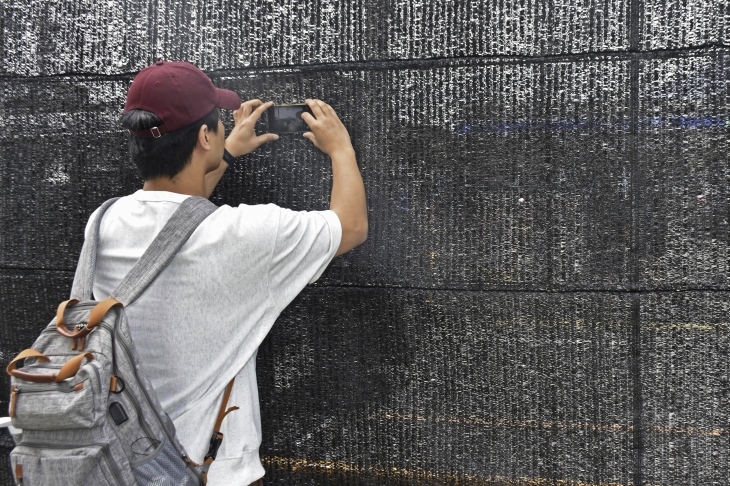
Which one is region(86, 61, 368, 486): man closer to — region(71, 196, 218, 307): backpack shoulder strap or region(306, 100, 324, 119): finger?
region(71, 196, 218, 307): backpack shoulder strap

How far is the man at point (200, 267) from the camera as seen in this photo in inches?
76.1

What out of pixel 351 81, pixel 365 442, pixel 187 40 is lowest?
pixel 365 442

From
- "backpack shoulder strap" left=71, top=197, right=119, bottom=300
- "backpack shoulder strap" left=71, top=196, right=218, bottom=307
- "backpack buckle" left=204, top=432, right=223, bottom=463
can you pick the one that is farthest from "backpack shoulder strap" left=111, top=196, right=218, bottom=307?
"backpack buckle" left=204, top=432, right=223, bottom=463

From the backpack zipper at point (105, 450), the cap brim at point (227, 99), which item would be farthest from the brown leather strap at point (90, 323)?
the cap brim at point (227, 99)

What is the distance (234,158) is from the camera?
2.63m

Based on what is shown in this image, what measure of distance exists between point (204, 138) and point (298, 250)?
0.49 meters

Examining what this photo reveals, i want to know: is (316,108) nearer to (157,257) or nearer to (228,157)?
(228,157)

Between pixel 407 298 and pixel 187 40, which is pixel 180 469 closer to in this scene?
pixel 407 298

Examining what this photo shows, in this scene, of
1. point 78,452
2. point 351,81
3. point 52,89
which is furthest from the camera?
point 52,89

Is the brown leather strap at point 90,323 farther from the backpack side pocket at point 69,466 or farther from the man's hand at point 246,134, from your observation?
the man's hand at point 246,134

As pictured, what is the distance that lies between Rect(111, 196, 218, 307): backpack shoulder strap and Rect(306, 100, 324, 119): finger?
864mm

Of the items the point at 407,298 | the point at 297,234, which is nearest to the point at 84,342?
the point at 297,234

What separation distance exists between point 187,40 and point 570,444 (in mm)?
2374

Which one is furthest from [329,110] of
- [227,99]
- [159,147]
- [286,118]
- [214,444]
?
[214,444]
